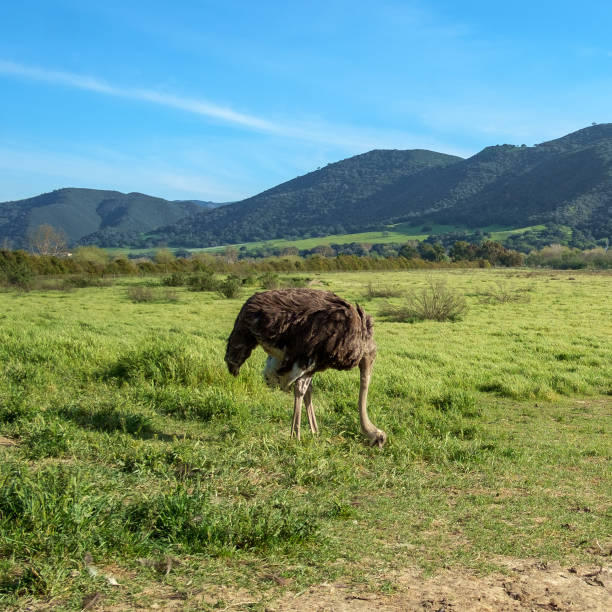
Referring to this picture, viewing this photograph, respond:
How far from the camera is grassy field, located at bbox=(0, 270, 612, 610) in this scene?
3.48 metres

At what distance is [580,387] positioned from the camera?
10273mm

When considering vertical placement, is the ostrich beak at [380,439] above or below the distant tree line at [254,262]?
below

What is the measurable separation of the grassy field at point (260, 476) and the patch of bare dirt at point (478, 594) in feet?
0.39

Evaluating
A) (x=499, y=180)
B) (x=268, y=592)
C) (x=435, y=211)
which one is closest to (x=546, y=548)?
(x=268, y=592)

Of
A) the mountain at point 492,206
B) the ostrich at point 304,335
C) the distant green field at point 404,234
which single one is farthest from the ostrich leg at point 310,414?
the distant green field at point 404,234

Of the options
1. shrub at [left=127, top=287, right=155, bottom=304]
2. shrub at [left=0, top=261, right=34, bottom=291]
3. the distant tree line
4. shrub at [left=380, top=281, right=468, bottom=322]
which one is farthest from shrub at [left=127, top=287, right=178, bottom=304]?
shrub at [left=380, top=281, right=468, bottom=322]

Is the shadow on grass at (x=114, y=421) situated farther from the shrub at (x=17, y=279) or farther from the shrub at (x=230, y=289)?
the shrub at (x=17, y=279)

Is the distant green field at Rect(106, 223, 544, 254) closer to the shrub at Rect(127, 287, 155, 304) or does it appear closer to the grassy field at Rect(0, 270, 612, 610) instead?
the shrub at Rect(127, 287, 155, 304)

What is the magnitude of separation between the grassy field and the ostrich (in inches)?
24.9

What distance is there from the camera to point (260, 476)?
5.21 meters

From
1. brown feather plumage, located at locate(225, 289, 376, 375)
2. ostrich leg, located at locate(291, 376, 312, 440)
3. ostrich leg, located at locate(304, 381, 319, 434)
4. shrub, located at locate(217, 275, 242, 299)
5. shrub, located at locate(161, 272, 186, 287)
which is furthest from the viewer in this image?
shrub, located at locate(161, 272, 186, 287)

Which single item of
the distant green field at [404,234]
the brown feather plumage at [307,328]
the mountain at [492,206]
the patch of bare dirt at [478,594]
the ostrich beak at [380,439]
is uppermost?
the mountain at [492,206]

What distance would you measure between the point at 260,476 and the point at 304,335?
1474 millimetres

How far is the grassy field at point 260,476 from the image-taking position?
3479 millimetres
